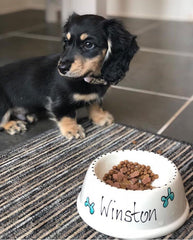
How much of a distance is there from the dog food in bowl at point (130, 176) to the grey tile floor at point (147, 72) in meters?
0.46

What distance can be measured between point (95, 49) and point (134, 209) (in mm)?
657

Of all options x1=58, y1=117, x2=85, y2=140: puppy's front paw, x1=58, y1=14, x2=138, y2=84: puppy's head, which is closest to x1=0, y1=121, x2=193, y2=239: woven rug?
x1=58, y1=117, x2=85, y2=140: puppy's front paw

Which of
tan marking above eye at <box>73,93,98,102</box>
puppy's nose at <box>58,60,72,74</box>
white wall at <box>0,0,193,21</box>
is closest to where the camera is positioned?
puppy's nose at <box>58,60,72,74</box>

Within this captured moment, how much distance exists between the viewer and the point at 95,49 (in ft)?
4.68

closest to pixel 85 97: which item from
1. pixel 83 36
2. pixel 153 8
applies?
pixel 83 36

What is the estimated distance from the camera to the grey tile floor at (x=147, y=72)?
1728 millimetres

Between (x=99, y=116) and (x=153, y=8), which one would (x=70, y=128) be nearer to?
(x=99, y=116)

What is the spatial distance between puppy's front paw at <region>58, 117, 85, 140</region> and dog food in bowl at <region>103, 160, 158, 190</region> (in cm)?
44

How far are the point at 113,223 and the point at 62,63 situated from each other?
Answer: 0.63 metres

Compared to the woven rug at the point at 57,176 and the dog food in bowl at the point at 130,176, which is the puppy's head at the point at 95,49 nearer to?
the woven rug at the point at 57,176

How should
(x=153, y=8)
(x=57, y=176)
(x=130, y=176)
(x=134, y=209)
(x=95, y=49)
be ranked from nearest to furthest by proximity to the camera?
(x=134, y=209) < (x=130, y=176) < (x=57, y=176) < (x=95, y=49) < (x=153, y=8)

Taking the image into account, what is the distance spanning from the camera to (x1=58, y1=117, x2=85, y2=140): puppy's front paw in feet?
5.21

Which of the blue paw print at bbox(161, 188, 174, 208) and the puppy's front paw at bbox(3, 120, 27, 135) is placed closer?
the blue paw print at bbox(161, 188, 174, 208)

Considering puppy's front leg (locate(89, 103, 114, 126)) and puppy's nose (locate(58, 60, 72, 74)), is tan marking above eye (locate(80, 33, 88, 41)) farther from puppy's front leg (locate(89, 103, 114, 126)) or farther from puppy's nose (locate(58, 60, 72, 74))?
puppy's front leg (locate(89, 103, 114, 126))
